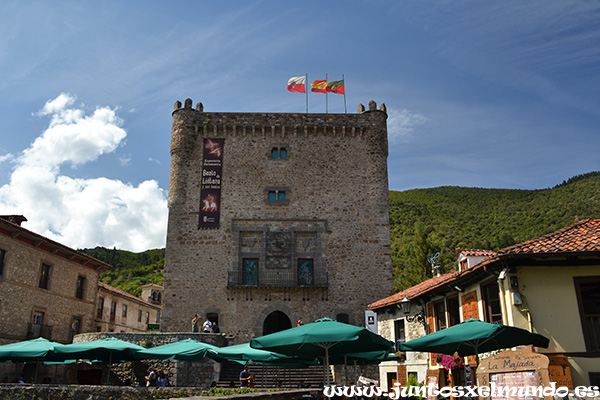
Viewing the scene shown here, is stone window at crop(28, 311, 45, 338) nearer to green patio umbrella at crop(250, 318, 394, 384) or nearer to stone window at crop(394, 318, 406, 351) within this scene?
stone window at crop(394, 318, 406, 351)

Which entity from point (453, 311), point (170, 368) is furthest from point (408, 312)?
point (170, 368)

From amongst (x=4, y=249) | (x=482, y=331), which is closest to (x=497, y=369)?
(x=482, y=331)

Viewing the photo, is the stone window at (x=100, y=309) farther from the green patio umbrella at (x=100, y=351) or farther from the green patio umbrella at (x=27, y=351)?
the green patio umbrella at (x=27, y=351)

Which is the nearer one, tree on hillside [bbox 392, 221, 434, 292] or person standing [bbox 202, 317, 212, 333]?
person standing [bbox 202, 317, 212, 333]

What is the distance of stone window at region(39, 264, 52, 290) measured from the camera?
2842 centimetres

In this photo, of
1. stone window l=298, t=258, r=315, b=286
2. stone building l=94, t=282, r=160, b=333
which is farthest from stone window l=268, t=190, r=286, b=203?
stone building l=94, t=282, r=160, b=333

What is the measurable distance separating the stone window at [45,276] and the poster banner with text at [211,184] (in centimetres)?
931

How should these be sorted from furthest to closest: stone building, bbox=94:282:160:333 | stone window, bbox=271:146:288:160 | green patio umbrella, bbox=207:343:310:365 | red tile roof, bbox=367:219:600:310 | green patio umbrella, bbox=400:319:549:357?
stone building, bbox=94:282:160:333, stone window, bbox=271:146:288:160, green patio umbrella, bbox=207:343:310:365, red tile roof, bbox=367:219:600:310, green patio umbrella, bbox=400:319:549:357

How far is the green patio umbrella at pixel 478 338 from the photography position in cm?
1057

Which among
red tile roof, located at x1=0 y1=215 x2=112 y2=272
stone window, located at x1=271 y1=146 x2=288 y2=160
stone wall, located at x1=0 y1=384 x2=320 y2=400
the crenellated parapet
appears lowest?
stone wall, located at x1=0 y1=384 x2=320 y2=400

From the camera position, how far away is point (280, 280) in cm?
2841

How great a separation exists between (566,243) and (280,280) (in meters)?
17.3

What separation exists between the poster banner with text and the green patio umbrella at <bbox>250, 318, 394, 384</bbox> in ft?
57.8

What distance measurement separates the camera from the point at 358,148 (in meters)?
31.2
